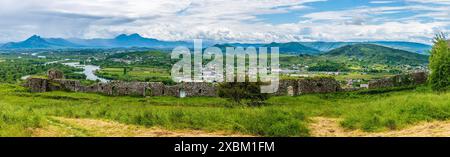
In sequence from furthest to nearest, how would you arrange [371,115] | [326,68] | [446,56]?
[326,68] < [446,56] < [371,115]

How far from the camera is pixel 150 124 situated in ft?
47.6

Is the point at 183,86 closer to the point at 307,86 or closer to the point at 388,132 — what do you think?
the point at 307,86

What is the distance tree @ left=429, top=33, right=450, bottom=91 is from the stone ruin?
6670 millimetres

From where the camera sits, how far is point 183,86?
3841 centimetres

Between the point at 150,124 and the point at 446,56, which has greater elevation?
the point at 446,56

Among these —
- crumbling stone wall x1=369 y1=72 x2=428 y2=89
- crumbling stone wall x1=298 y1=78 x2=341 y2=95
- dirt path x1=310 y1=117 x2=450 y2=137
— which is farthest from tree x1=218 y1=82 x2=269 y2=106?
crumbling stone wall x1=369 y1=72 x2=428 y2=89

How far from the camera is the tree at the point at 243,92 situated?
88.6ft

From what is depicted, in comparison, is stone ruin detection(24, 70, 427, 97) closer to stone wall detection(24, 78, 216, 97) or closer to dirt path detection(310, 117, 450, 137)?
stone wall detection(24, 78, 216, 97)

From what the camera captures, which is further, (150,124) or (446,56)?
(446,56)

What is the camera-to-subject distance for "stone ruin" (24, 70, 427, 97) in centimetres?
3594

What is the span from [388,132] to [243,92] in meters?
14.3
